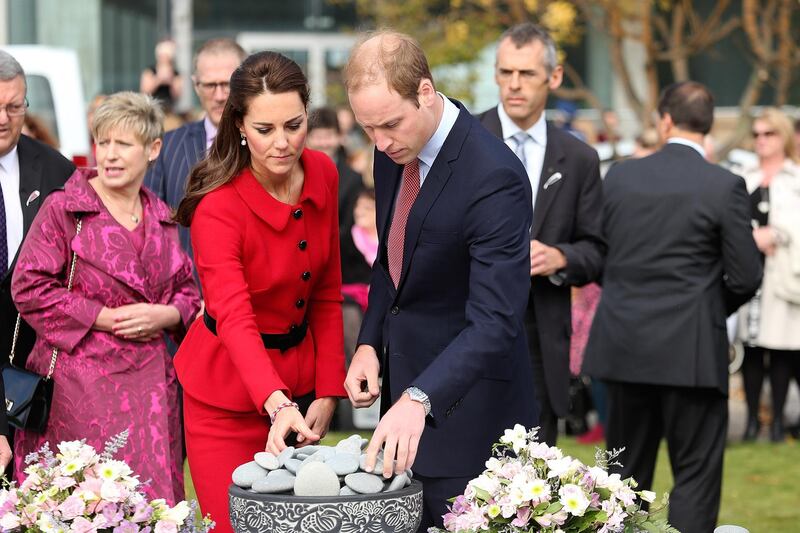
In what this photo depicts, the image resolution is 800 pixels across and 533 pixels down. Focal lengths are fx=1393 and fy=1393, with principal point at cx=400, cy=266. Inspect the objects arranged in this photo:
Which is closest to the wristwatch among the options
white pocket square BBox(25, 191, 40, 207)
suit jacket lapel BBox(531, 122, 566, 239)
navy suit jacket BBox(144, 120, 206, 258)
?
white pocket square BBox(25, 191, 40, 207)

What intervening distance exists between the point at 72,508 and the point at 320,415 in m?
0.93

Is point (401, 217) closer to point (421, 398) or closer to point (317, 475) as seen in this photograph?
point (421, 398)

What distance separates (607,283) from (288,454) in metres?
3.64

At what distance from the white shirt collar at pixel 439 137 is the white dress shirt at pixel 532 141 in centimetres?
193

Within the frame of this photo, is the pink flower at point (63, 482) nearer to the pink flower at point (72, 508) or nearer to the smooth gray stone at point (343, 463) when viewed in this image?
the pink flower at point (72, 508)

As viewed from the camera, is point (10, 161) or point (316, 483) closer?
point (316, 483)

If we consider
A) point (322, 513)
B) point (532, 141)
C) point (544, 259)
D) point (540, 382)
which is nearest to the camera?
point (322, 513)

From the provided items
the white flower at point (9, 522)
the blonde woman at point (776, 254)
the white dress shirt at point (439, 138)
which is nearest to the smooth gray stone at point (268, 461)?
the white flower at point (9, 522)

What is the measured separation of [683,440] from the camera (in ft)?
20.9

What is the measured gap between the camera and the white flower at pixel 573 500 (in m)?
3.25

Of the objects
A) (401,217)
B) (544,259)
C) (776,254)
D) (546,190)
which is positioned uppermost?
(401,217)

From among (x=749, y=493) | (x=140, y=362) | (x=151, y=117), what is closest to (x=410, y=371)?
(x=140, y=362)

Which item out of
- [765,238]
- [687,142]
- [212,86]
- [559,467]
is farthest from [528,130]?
[765,238]

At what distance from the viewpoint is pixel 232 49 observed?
6125mm
